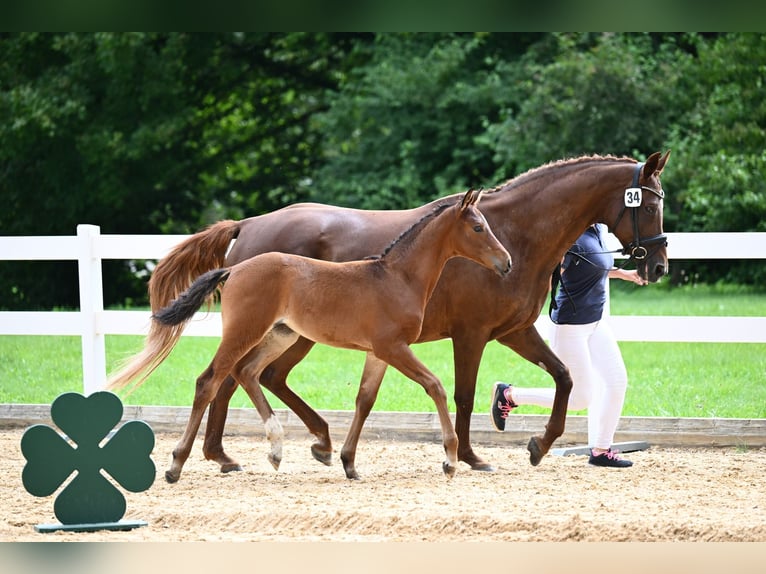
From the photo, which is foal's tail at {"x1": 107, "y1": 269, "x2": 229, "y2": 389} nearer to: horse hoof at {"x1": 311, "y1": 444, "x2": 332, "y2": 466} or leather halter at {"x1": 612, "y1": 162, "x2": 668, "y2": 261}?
horse hoof at {"x1": 311, "y1": 444, "x2": 332, "y2": 466}

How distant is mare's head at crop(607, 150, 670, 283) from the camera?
5891 millimetres

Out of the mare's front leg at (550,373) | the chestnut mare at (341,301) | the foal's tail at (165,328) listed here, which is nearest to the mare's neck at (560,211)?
the mare's front leg at (550,373)

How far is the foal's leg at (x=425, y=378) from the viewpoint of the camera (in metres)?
5.37

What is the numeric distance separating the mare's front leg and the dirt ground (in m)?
0.16

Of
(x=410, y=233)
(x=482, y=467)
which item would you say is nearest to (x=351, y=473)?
(x=482, y=467)

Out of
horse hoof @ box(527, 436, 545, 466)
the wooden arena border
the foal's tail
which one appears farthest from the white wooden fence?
the foal's tail

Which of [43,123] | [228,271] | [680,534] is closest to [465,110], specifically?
[43,123]

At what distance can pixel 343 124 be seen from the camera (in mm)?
20312

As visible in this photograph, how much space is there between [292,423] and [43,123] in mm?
12818

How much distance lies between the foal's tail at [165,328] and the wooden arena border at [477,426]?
2112 mm

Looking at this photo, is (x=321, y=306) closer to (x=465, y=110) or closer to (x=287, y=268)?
(x=287, y=268)

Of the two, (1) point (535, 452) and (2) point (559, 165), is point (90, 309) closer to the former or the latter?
(1) point (535, 452)

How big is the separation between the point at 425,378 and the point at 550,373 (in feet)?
3.76

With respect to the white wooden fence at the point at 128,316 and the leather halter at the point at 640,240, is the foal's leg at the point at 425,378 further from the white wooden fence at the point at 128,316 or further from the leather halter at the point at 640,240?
the white wooden fence at the point at 128,316
